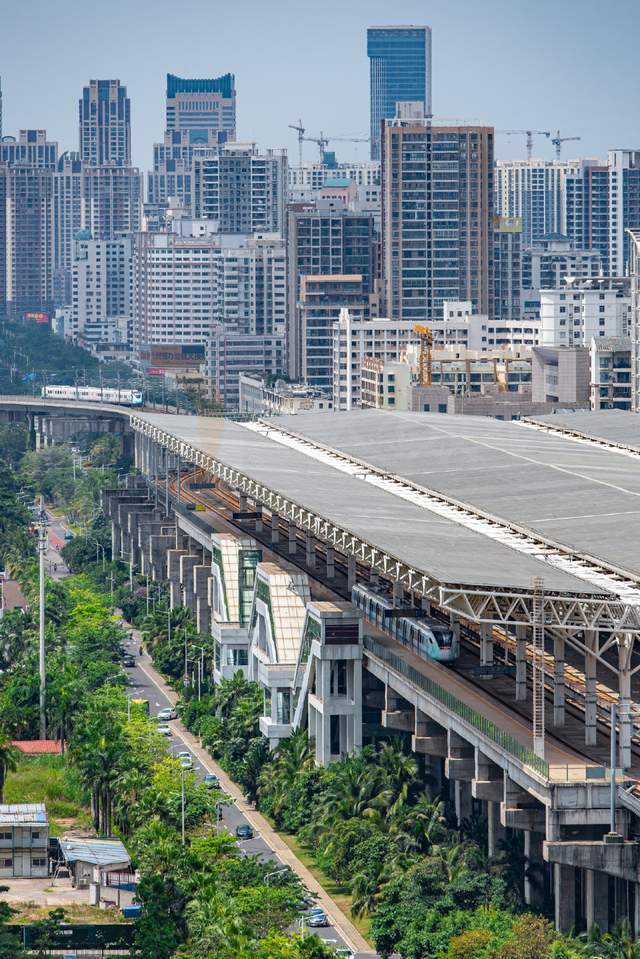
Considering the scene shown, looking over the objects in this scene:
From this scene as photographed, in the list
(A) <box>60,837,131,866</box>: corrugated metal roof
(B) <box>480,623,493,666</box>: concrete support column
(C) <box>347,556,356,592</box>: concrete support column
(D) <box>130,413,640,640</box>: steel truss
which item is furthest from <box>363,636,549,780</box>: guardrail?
(A) <box>60,837,131,866</box>: corrugated metal roof

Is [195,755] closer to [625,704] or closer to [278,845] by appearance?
[278,845]

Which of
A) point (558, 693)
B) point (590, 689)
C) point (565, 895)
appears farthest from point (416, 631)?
point (565, 895)

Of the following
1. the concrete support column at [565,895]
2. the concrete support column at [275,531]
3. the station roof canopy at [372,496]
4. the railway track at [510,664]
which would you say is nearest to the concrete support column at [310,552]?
the railway track at [510,664]

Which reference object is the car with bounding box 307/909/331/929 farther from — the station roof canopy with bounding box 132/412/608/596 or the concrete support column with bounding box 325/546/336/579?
the concrete support column with bounding box 325/546/336/579

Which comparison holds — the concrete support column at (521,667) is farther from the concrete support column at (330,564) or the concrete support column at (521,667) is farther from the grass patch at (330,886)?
the concrete support column at (330,564)

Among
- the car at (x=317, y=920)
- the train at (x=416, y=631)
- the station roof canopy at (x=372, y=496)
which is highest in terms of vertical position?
the station roof canopy at (x=372, y=496)

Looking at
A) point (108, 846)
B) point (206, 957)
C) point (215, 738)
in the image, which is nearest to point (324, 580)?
point (215, 738)

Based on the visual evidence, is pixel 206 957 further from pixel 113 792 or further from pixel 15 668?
pixel 15 668
